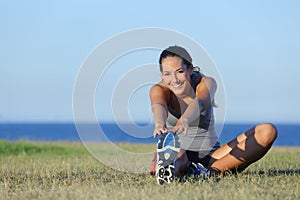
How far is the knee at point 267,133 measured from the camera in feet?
25.2

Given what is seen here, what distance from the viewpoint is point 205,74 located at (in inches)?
324

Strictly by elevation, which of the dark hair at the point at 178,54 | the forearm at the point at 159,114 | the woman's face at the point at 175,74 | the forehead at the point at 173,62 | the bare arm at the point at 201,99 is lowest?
the forearm at the point at 159,114

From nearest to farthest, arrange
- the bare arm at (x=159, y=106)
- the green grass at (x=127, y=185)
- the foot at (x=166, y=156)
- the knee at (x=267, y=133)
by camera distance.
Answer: the green grass at (x=127, y=185) → the foot at (x=166, y=156) → the bare arm at (x=159, y=106) → the knee at (x=267, y=133)

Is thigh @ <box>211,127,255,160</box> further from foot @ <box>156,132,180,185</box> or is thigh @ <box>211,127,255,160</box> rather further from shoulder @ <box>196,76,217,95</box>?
foot @ <box>156,132,180,185</box>

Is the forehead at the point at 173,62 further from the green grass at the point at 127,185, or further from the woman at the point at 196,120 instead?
the green grass at the point at 127,185

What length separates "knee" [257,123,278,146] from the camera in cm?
767

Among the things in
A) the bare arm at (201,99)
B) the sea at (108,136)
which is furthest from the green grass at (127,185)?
the sea at (108,136)

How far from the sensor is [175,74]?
7.80m

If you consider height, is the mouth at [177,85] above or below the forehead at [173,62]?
below

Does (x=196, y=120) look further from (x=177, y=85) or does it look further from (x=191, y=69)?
(x=191, y=69)

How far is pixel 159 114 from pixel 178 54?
0.78 meters

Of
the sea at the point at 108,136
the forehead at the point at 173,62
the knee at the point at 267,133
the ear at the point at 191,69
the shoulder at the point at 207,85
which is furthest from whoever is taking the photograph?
the sea at the point at 108,136

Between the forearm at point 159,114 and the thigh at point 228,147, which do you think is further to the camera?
the thigh at point 228,147

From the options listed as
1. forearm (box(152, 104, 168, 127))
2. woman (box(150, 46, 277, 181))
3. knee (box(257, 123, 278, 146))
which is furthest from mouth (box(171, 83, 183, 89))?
knee (box(257, 123, 278, 146))
